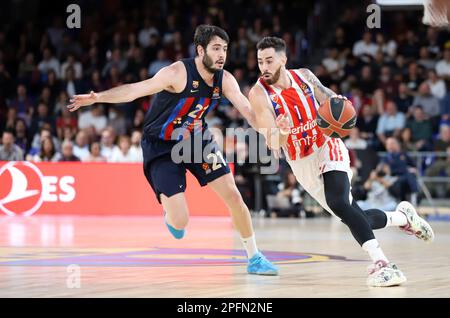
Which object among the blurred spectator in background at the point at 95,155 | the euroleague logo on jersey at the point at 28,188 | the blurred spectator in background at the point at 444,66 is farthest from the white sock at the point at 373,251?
the blurred spectator in background at the point at 444,66

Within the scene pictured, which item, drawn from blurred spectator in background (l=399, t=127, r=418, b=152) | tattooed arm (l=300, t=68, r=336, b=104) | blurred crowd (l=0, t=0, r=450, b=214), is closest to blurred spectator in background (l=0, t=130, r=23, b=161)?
blurred crowd (l=0, t=0, r=450, b=214)

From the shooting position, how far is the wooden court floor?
6363 millimetres

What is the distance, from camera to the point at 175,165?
312 inches

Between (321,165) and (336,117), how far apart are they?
447mm

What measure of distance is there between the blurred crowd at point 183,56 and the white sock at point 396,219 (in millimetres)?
8247

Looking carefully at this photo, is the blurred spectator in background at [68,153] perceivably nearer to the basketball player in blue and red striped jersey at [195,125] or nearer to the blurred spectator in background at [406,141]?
the blurred spectator in background at [406,141]

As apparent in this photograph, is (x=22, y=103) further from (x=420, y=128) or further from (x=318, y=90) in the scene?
(x=318, y=90)

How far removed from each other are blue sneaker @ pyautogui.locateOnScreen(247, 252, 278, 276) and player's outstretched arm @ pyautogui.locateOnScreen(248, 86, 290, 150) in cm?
97

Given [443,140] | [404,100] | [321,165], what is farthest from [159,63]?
[321,165]

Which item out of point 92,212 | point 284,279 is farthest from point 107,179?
point 284,279

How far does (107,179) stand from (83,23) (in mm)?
7785

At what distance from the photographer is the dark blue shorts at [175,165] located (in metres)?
7.73

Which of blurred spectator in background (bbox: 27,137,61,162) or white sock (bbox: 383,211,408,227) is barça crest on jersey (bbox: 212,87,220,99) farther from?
blurred spectator in background (bbox: 27,137,61,162)
